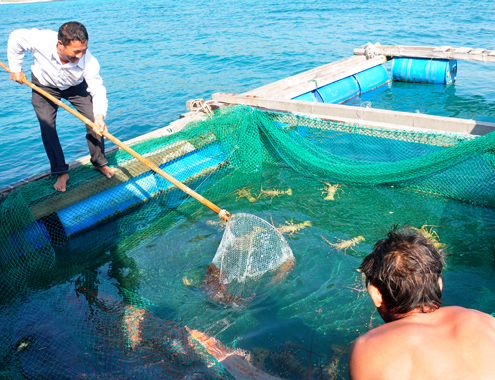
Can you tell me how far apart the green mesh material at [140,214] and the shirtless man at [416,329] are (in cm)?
135

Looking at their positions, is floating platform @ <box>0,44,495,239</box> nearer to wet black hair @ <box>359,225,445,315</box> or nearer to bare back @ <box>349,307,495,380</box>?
wet black hair @ <box>359,225,445,315</box>

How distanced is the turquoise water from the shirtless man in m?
8.29

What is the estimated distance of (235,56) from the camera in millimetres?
17359

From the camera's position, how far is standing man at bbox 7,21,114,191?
168 inches

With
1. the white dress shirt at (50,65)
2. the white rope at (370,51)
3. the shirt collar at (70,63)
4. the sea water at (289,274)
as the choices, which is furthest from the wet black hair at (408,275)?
the white rope at (370,51)

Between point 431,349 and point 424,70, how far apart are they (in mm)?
10352

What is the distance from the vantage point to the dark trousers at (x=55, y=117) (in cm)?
477

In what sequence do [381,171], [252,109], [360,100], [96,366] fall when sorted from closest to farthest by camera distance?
[96,366]
[381,171]
[252,109]
[360,100]

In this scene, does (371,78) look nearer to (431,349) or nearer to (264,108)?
(264,108)

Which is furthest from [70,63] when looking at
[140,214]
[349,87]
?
[349,87]

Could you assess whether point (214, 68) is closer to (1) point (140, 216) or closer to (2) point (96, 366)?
(1) point (140, 216)

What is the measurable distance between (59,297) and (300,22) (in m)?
23.4

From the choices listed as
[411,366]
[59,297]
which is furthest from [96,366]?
[411,366]

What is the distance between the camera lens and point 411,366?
1.63 meters
